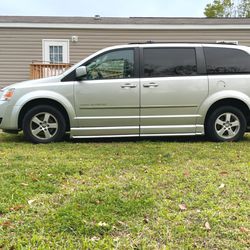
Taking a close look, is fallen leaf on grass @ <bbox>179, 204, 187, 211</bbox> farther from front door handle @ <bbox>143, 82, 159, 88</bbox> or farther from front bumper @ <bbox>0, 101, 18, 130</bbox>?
front bumper @ <bbox>0, 101, 18, 130</bbox>

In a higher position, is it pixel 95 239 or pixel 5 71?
pixel 5 71

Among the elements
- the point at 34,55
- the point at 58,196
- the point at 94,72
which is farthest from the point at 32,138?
the point at 34,55

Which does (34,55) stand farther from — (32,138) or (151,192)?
(151,192)

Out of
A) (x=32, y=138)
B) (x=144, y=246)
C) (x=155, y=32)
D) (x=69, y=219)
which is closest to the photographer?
(x=144, y=246)

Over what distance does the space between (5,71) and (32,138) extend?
8.80 meters

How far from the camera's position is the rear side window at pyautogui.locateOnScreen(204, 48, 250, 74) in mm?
6715

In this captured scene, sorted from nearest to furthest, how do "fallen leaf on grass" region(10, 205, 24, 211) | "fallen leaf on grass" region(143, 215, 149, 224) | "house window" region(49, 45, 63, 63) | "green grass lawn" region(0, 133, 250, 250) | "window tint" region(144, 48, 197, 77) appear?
"green grass lawn" region(0, 133, 250, 250), "fallen leaf on grass" region(143, 215, 149, 224), "fallen leaf on grass" region(10, 205, 24, 211), "window tint" region(144, 48, 197, 77), "house window" region(49, 45, 63, 63)

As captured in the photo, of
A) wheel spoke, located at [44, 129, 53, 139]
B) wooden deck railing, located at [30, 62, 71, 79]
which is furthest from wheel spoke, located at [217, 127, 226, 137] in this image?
wooden deck railing, located at [30, 62, 71, 79]

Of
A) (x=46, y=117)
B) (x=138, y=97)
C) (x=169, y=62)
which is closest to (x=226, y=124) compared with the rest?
(x=169, y=62)

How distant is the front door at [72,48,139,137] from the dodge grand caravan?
2 cm

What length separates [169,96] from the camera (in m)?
6.54

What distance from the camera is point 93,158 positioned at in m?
5.30

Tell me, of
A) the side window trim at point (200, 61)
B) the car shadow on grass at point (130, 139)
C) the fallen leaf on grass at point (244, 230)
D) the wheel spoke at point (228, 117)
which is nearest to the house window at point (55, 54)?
the car shadow on grass at point (130, 139)

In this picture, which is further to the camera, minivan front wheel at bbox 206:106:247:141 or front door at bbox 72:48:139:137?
minivan front wheel at bbox 206:106:247:141
